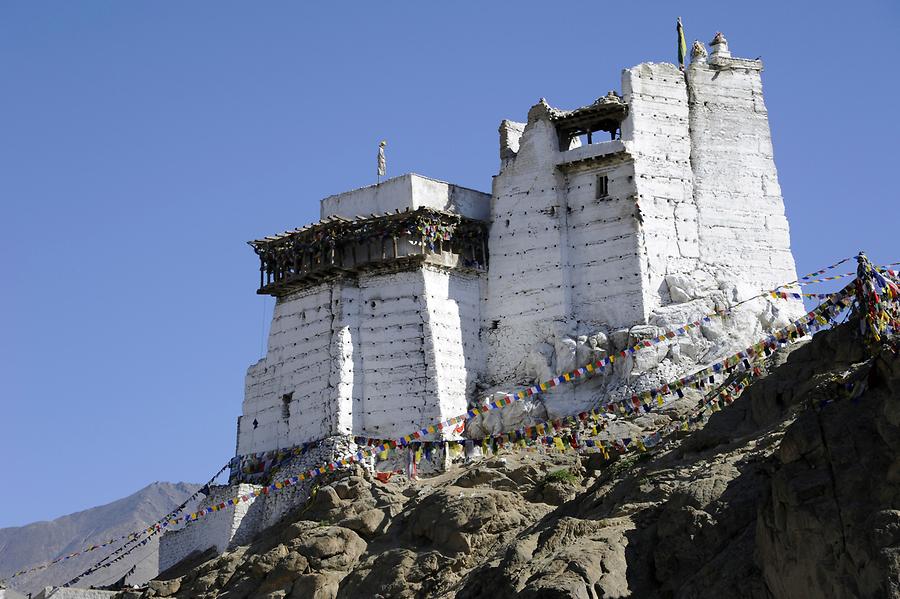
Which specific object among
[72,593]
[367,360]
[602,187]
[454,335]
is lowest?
[72,593]

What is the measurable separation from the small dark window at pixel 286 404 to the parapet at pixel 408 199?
5740 mm

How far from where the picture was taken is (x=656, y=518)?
85.8ft

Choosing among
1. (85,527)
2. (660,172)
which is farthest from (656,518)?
(85,527)

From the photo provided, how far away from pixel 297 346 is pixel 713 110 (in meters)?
14.0

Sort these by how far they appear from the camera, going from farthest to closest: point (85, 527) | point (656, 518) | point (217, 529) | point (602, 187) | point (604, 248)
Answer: point (85, 527) < point (602, 187) < point (604, 248) < point (217, 529) < point (656, 518)

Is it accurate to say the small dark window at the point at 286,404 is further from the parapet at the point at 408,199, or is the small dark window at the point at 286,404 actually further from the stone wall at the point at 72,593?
the stone wall at the point at 72,593

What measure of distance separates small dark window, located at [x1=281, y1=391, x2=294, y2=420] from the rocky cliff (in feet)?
14.9

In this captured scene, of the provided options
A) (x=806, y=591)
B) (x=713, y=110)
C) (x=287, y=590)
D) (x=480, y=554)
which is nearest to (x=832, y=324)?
(x=480, y=554)

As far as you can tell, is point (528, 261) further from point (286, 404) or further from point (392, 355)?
point (286, 404)

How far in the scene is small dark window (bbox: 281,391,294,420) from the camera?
45156mm

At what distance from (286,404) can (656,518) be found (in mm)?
20835

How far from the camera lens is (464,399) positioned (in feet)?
145

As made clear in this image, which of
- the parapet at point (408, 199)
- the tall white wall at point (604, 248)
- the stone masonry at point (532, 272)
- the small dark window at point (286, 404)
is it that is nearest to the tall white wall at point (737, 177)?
the stone masonry at point (532, 272)

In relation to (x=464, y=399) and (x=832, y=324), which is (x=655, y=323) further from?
(x=832, y=324)
